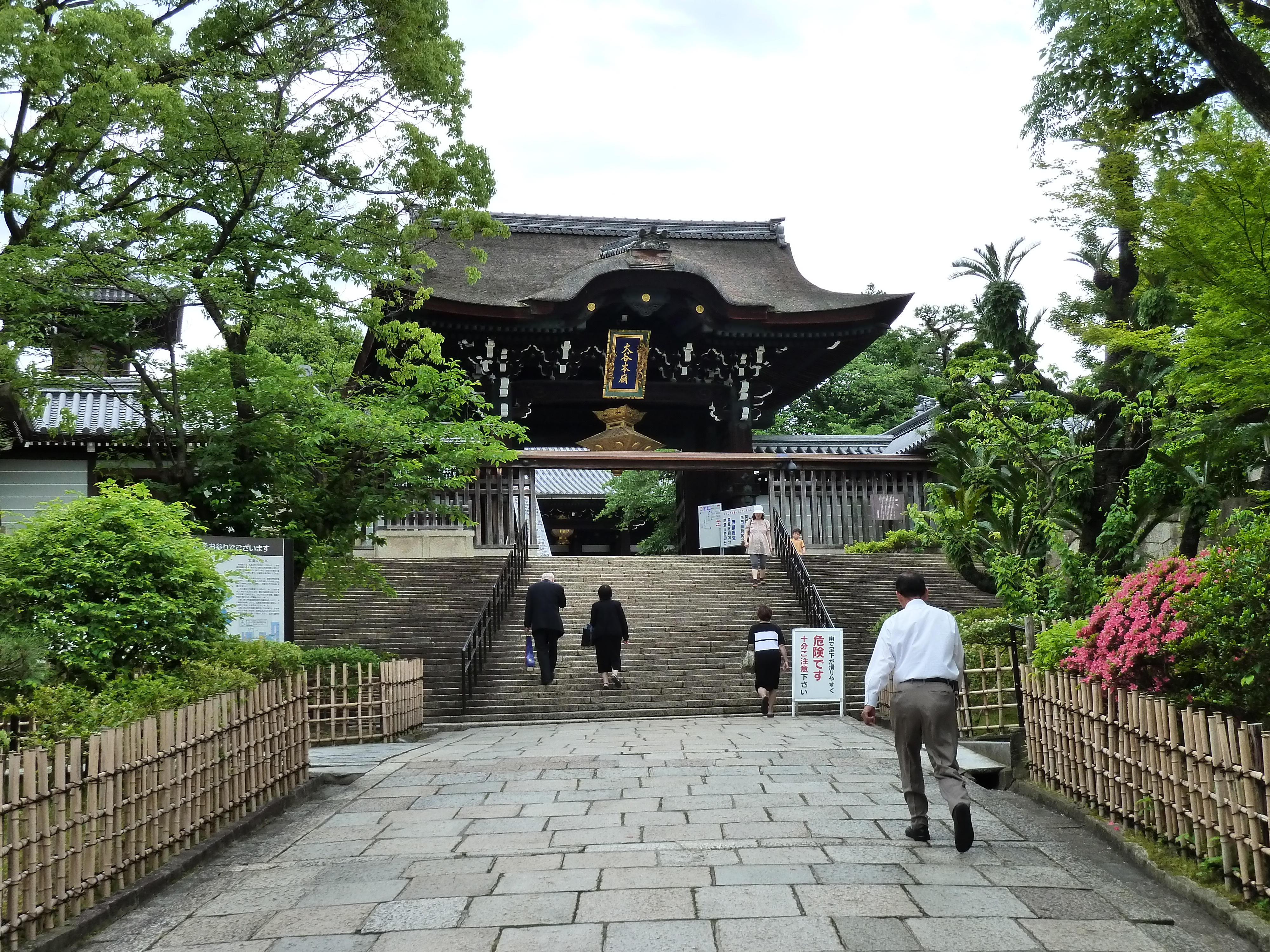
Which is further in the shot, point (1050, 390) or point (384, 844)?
point (1050, 390)

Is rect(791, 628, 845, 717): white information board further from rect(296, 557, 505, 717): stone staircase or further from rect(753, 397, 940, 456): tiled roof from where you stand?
rect(753, 397, 940, 456): tiled roof

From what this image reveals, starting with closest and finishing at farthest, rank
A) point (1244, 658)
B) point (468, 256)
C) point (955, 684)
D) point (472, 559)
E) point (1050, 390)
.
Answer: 1. point (1244, 658)
2. point (955, 684)
3. point (1050, 390)
4. point (472, 559)
5. point (468, 256)

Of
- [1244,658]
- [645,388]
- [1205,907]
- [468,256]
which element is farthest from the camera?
[468,256]

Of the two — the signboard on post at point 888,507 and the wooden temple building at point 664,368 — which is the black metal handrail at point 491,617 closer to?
the wooden temple building at point 664,368

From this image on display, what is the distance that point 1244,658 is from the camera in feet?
17.6

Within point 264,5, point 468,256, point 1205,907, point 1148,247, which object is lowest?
point 1205,907

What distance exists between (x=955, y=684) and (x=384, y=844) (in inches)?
133

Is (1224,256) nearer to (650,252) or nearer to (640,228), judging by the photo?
(650,252)

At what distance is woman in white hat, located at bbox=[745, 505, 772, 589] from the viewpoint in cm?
1834

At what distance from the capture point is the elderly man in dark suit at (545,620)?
13500 millimetres

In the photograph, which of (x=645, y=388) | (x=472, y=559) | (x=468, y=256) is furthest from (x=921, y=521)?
(x=468, y=256)

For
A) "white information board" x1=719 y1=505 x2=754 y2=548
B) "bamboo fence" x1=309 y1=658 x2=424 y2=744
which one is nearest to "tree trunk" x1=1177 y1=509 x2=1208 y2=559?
"bamboo fence" x1=309 y1=658 x2=424 y2=744

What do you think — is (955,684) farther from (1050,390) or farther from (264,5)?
(264,5)

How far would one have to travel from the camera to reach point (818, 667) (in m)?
13.2
